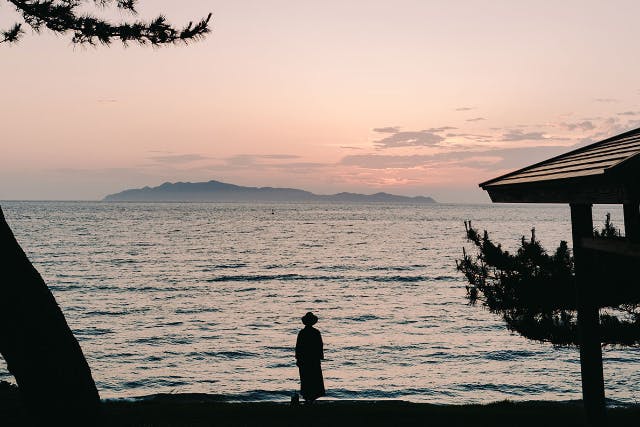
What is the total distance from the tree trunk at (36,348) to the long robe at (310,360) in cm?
646

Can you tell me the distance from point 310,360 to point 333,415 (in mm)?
1329

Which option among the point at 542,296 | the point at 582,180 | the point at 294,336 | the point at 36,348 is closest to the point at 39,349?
the point at 36,348

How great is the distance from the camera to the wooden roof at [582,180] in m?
4.60

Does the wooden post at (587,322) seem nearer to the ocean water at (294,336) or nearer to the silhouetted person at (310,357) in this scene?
the silhouetted person at (310,357)

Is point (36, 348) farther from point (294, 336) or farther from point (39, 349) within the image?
point (294, 336)

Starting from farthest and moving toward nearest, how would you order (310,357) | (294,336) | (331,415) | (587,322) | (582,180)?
(294,336), (310,357), (331,415), (587,322), (582,180)

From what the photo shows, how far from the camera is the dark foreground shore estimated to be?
1050cm

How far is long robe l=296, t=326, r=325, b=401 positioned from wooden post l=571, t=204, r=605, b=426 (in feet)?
18.3

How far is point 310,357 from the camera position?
11.9m

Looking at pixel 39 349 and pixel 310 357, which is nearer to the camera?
pixel 39 349

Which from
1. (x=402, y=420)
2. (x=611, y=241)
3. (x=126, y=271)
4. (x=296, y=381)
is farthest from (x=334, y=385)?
(x=126, y=271)

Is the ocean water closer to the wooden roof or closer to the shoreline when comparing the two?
the shoreline

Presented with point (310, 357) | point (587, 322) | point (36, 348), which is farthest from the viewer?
point (310, 357)

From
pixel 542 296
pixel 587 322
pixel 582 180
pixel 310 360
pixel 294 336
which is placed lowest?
pixel 294 336
